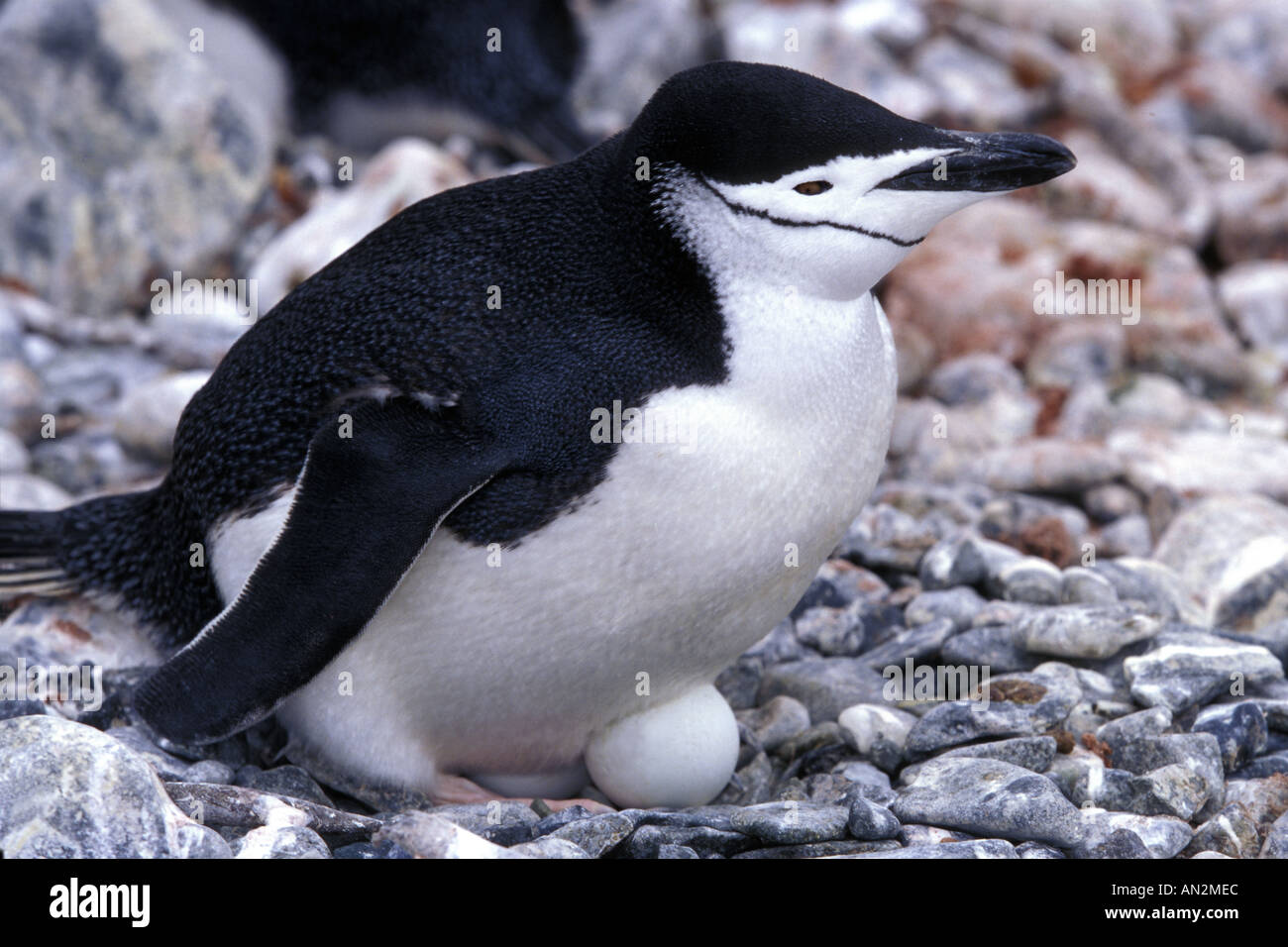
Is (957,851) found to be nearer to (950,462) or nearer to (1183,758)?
(1183,758)

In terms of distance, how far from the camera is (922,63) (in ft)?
21.9

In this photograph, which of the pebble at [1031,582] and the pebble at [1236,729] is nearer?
the pebble at [1236,729]

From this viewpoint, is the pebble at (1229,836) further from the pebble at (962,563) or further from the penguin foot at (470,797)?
the pebble at (962,563)

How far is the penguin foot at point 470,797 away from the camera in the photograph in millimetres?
2715

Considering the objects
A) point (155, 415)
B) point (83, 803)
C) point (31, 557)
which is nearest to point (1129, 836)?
point (83, 803)

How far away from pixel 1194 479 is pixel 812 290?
6.85 feet

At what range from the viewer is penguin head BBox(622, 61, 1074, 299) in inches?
90.2

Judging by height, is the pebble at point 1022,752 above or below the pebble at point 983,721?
below

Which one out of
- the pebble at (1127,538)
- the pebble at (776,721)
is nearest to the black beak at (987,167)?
the pebble at (776,721)

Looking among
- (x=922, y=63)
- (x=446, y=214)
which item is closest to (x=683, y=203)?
(x=446, y=214)

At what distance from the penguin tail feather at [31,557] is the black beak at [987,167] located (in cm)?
174

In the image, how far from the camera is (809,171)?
7.53 feet

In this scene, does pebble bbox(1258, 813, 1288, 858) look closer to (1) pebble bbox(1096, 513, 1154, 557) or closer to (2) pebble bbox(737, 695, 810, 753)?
(2) pebble bbox(737, 695, 810, 753)

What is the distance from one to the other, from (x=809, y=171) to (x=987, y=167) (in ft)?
0.82
